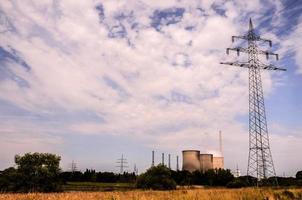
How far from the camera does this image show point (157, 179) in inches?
2621

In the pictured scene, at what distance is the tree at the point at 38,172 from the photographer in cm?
5759

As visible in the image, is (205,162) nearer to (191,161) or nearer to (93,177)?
(191,161)

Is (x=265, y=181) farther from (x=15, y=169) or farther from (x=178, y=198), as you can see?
(x=178, y=198)

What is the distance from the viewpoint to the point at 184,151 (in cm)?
11138

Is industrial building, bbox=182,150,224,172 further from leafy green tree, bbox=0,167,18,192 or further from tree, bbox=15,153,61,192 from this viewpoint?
leafy green tree, bbox=0,167,18,192

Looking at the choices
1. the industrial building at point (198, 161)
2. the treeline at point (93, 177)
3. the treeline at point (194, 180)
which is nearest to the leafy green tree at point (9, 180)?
the treeline at point (194, 180)

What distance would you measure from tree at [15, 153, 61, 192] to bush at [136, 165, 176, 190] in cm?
1550

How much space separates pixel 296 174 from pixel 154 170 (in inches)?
2992

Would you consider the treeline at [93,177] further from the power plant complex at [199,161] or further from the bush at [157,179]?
the bush at [157,179]

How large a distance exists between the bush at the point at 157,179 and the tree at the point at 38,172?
15496 millimetres

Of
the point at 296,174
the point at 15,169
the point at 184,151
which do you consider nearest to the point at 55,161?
the point at 15,169

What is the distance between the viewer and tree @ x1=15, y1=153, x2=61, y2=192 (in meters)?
57.6

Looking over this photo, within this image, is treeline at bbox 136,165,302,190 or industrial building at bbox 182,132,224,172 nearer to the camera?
treeline at bbox 136,165,302,190

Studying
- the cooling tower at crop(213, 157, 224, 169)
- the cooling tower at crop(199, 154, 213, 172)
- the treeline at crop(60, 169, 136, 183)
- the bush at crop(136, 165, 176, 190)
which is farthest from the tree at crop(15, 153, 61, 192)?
the cooling tower at crop(213, 157, 224, 169)
